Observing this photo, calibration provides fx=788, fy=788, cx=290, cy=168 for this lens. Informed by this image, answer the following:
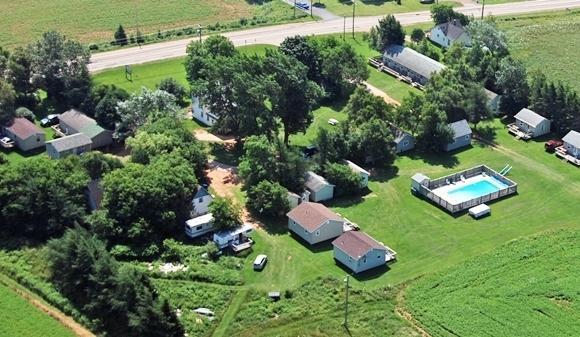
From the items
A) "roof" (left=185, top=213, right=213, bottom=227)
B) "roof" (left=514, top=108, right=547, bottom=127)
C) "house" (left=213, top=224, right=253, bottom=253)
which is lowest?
"house" (left=213, top=224, right=253, bottom=253)

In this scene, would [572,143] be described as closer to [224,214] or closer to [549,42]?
[224,214]

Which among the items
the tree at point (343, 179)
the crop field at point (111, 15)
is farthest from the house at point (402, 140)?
the crop field at point (111, 15)

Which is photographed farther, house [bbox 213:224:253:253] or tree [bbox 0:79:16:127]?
tree [bbox 0:79:16:127]

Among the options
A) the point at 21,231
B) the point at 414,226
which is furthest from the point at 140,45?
the point at 414,226

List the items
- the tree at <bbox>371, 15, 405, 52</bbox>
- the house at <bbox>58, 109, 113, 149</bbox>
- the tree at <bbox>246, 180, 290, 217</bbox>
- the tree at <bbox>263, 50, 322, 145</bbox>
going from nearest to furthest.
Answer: the tree at <bbox>246, 180, 290, 217</bbox>
the tree at <bbox>263, 50, 322, 145</bbox>
the house at <bbox>58, 109, 113, 149</bbox>
the tree at <bbox>371, 15, 405, 52</bbox>

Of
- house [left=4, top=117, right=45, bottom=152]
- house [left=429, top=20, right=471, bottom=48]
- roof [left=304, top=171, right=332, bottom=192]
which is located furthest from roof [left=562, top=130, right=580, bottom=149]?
house [left=4, top=117, right=45, bottom=152]

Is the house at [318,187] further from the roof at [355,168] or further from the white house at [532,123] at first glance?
the white house at [532,123]

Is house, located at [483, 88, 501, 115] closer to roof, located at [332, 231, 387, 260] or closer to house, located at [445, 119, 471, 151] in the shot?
house, located at [445, 119, 471, 151]

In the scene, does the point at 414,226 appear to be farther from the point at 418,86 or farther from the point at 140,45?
the point at 140,45
